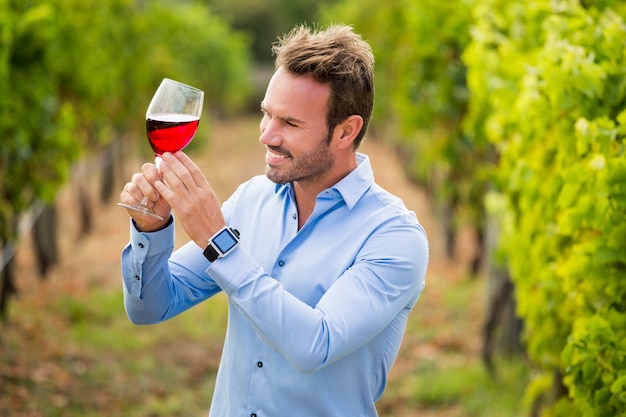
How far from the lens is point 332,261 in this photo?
2307mm

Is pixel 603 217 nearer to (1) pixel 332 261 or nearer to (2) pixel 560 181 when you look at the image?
(2) pixel 560 181

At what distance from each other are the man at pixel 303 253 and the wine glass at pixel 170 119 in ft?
0.26

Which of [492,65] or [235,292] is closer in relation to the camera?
[235,292]

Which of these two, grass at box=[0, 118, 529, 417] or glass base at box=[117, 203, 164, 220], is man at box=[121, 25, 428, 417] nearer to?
glass base at box=[117, 203, 164, 220]

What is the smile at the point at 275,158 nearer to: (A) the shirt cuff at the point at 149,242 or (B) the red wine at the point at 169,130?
(B) the red wine at the point at 169,130

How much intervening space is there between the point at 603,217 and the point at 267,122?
1319mm

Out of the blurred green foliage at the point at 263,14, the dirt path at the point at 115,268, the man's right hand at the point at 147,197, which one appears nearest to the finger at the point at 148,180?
the man's right hand at the point at 147,197

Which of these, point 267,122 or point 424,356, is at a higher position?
point 267,122

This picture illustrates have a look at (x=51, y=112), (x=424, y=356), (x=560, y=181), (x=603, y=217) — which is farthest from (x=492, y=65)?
(x=51, y=112)

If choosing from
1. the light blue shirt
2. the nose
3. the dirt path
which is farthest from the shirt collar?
the dirt path

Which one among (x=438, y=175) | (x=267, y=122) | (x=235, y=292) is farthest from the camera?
(x=438, y=175)

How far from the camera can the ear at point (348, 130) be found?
7.64 feet

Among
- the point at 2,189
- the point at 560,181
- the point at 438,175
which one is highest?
the point at 560,181

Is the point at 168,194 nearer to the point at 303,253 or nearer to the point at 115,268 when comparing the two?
the point at 303,253
